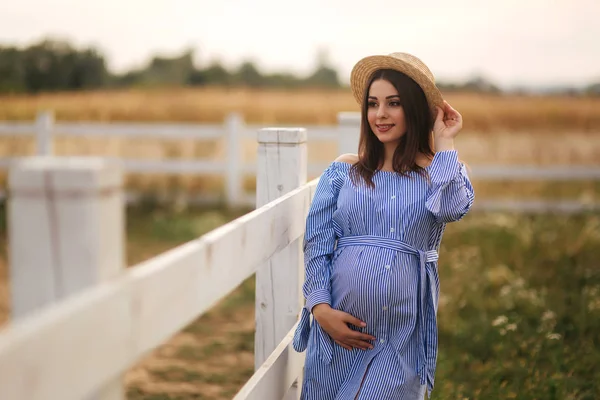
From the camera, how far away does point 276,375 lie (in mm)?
2336

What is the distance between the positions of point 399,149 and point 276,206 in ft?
1.78

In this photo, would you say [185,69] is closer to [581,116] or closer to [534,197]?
[581,116]

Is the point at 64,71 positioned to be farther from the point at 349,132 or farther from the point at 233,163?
the point at 349,132

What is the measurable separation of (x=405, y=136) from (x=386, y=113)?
109 mm

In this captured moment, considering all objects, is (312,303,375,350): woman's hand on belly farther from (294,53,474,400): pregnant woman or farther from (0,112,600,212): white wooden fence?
(0,112,600,212): white wooden fence

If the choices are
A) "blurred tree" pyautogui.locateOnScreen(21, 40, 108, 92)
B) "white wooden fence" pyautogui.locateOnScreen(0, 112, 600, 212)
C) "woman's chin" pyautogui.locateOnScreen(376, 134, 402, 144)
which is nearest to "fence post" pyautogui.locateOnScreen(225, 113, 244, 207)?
"white wooden fence" pyautogui.locateOnScreen(0, 112, 600, 212)

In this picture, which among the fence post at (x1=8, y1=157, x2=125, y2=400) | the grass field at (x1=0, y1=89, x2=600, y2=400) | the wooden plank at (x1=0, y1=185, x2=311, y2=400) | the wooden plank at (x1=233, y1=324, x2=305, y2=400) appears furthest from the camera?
the grass field at (x1=0, y1=89, x2=600, y2=400)

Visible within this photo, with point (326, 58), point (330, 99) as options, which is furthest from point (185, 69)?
point (330, 99)

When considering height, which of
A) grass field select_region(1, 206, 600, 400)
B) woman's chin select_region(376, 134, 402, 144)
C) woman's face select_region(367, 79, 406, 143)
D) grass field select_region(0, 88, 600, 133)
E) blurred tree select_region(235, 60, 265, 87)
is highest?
blurred tree select_region(235, 60, 265, 87)

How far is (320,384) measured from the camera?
94.2 inches

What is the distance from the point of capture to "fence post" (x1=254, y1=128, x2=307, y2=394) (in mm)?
2576

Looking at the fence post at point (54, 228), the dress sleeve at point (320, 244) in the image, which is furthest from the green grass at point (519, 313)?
the fence post at point (54, 228)

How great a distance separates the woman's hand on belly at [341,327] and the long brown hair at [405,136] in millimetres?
443

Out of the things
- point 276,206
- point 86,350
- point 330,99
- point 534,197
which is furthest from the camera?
point 330,99
